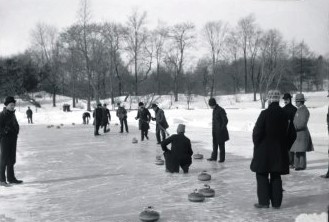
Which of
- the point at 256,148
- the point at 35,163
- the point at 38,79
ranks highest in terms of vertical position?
the point at 38,79

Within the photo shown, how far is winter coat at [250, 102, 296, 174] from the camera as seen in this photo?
5.90m

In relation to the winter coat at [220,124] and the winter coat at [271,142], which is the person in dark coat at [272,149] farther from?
the winter coat at [220,124]

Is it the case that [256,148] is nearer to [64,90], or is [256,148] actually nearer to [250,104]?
[250,104]

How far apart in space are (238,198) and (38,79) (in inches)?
1978

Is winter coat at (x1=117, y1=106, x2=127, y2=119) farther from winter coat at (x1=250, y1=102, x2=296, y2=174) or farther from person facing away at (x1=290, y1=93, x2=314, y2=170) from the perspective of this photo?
winter coat at (x1=250, y1=102, x2=296, y2=174)

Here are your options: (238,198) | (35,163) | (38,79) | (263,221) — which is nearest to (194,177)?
(238,198)

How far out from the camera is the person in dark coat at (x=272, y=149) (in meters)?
5.91

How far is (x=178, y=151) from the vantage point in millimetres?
9039

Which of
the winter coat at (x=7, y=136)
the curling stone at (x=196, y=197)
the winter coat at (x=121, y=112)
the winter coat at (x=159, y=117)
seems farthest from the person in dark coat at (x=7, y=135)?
the winter coat at (x=121, y=112)

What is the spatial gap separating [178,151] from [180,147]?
0.10 metres

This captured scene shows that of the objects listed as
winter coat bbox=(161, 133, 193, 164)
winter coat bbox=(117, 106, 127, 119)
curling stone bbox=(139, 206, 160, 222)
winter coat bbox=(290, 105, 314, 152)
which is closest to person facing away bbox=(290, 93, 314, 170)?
winter coat bbox=(290, 105, 314, 152)

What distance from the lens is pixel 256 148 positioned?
6062 mm

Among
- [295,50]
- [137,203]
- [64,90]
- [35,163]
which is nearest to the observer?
[137,203]

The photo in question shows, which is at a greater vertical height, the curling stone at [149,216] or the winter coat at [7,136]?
the winter coat at [7,136]
